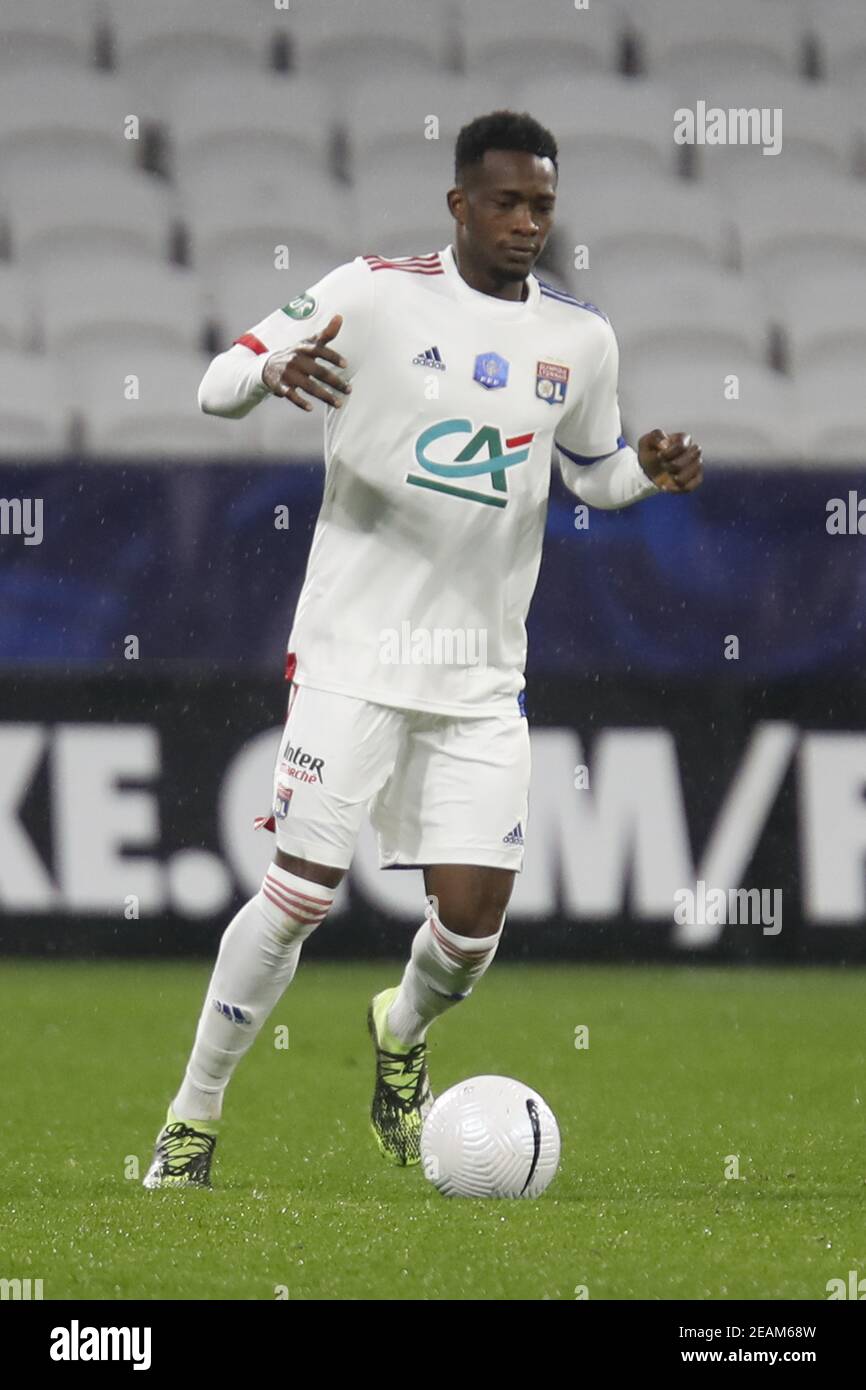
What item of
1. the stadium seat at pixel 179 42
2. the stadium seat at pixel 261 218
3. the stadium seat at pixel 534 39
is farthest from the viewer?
the stadium seat at pixel 534 39

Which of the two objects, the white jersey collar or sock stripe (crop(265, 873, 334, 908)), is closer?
sock stripe (crop(265, 873, 334, 908))

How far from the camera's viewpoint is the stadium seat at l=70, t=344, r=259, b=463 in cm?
969

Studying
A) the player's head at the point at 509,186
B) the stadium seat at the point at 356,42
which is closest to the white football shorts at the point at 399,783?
the player's head at the point at 509,186

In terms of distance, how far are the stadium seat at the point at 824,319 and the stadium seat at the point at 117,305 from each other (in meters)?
2.73

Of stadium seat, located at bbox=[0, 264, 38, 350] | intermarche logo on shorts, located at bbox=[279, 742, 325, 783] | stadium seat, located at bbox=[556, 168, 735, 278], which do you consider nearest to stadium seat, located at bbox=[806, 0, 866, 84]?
stadium seat, located at bbox=[556, 168, 735, 278]

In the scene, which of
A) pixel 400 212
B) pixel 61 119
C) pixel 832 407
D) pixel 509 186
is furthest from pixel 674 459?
pixel 61 119

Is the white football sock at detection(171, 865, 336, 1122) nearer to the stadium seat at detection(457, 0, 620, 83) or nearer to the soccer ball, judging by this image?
the soccer ball

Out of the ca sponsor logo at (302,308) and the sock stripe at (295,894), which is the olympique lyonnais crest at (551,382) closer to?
the ca sponsor logo at (302,308)

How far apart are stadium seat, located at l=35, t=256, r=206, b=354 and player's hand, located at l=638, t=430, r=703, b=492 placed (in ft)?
18.6

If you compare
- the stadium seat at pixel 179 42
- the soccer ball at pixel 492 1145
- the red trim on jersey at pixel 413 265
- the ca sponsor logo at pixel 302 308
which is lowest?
the soccer ball at pixel 492 1145

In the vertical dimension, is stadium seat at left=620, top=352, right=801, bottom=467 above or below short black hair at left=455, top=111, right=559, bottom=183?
above

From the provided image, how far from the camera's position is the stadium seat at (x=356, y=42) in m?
11.9

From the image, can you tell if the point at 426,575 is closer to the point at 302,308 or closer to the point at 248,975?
the point at 302,308
